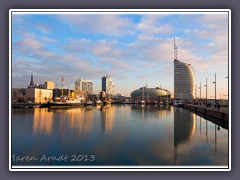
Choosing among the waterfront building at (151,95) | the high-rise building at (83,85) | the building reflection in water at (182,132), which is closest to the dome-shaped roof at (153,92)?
the waterfront building at (151,95)

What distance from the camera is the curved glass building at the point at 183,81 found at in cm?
→ 8274

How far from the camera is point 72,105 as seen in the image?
Result: 69.4 meters

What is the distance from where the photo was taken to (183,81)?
3364 inches

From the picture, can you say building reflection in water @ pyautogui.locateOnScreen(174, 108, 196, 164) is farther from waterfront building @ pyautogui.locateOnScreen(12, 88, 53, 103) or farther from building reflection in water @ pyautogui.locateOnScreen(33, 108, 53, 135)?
waterfront building @ pyautogui.locateOnScreen(12, 88, 53, 103)

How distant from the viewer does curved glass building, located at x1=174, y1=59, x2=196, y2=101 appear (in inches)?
3257

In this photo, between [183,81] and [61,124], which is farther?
[183,81]

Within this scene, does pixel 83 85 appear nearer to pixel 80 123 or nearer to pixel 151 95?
pixel 151 95

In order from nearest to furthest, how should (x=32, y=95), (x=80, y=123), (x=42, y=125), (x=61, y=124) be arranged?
1. (x=42, y=125)
2. (x=61, y=124)
3. (x=80, y=123)
4. (x=32, y=95)

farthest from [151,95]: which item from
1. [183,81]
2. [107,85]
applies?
[183,81]

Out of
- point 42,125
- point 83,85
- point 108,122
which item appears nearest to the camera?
point 42,125

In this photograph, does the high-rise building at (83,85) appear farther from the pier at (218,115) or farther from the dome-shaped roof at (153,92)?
the pier at (218,115)

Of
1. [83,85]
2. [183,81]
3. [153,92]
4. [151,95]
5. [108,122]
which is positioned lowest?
[108,122]

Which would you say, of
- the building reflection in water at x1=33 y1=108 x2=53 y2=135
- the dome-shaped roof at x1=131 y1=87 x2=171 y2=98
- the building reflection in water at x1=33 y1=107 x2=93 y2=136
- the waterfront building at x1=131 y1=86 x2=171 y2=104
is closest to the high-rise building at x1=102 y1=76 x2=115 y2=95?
the waterfront building at x1=131 y1=86 x2=171 y2=104

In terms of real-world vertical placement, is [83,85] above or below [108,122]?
above
